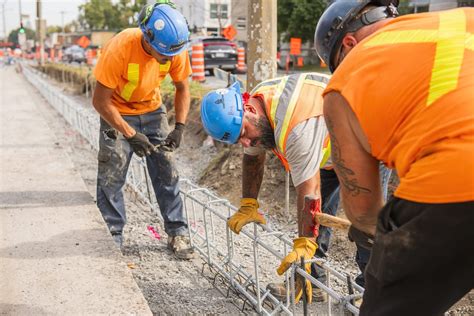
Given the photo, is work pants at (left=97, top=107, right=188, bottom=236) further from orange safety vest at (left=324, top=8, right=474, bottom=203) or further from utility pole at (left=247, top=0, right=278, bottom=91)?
orange safety vest at (left=324, top=8, right=474, bottom=203)

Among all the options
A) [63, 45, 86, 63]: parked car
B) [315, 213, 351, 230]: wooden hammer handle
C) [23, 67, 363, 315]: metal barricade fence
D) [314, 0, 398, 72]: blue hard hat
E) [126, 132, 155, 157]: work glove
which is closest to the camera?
[314, 0, 398, 72]: blue hard hat

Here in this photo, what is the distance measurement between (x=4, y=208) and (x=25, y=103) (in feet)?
31.8

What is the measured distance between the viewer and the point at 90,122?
838 cm

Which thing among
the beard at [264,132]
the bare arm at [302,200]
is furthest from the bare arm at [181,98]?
the bare arm at [302,200]

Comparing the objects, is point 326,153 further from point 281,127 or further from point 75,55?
point 75,55

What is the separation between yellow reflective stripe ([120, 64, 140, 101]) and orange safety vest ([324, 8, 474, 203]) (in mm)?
2635

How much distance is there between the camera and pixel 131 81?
3.95 metres

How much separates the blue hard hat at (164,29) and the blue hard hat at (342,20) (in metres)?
1.81

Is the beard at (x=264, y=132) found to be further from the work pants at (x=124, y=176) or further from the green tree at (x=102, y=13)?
the green tree at (x=102, y=13)

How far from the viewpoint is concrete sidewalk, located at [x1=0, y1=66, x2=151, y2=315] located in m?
2.76

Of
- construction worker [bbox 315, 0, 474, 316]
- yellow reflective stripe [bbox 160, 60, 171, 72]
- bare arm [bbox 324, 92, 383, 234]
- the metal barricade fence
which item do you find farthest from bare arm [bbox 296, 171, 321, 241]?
yellow reflective stripe [bbox 160, 60, 171, 72]

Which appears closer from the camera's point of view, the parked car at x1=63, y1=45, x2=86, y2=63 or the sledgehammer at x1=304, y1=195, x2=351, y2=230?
the sledgehammer at x1=304, y1=195, x2=351, y2=230

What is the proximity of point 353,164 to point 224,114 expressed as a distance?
1223 millimetres

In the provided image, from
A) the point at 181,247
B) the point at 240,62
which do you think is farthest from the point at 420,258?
the point at 240,62
